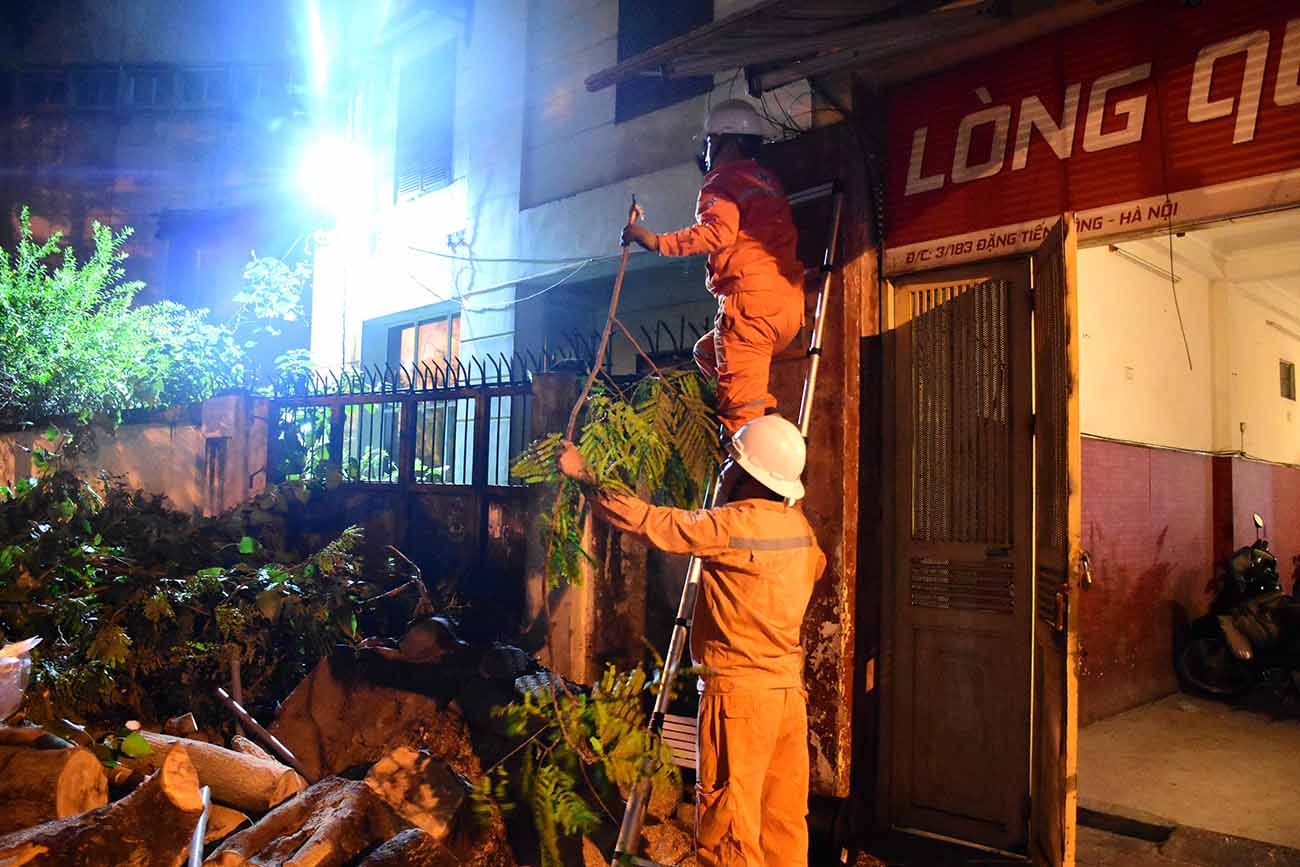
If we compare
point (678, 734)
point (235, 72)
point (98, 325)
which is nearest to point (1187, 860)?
point (678, 734)

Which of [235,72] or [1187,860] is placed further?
[235,72]

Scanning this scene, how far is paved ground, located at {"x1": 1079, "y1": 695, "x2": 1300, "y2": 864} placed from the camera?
4.91m

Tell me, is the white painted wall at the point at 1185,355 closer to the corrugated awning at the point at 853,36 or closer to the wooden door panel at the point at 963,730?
the corrugated awning at the point at 853,36

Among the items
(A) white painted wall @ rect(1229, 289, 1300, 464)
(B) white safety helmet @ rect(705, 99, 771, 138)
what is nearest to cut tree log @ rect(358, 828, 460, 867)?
(B) white safety helmet @ rect(705, 99, 771, 138)

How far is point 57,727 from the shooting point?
449cm

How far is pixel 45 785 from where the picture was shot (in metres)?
3.79

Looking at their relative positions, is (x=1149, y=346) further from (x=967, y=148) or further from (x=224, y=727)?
(x=224, y=727)

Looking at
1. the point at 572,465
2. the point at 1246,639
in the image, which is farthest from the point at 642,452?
the point at 1246,639

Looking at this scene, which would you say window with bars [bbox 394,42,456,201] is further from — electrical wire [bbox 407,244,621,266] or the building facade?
the building facade

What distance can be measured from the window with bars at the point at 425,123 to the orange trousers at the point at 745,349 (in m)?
9.09

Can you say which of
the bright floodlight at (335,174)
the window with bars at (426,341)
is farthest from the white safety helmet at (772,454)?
the bright floodlight at (335,174)

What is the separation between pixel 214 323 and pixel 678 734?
520 inches

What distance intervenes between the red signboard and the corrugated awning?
6.2 inches

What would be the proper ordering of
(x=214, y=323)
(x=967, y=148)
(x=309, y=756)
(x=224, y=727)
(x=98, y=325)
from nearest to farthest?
(x=967, y=148) < (x=309, y=756) < (x=224, y=727) < (x=98, y=325) < (x=214, y=323)
